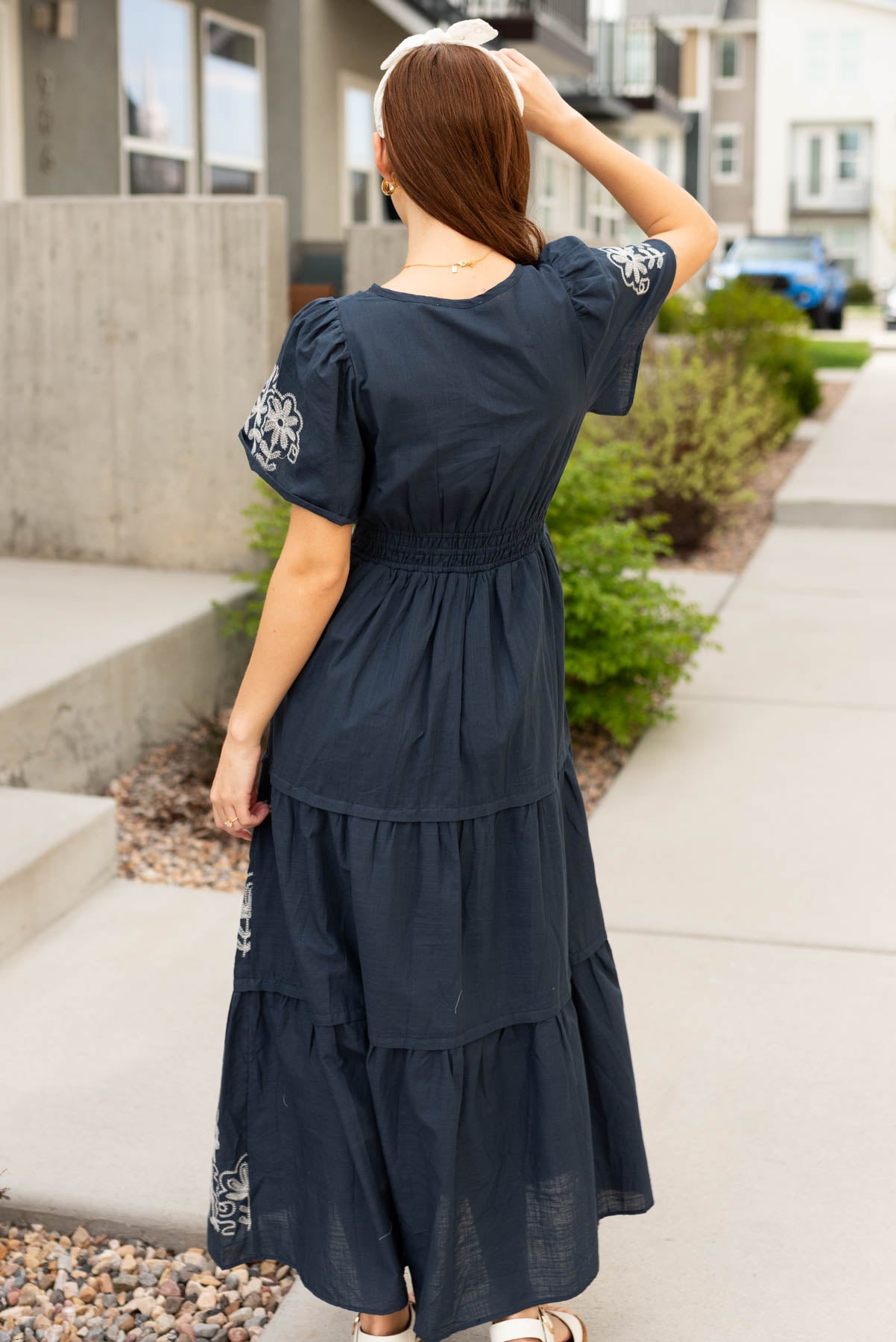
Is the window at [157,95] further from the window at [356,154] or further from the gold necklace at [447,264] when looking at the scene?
the gold necklace at [447,264]

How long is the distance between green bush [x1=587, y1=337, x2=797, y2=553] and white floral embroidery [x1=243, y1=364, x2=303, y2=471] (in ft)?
19.1

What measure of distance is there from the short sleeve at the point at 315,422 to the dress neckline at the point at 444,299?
2.6 inches

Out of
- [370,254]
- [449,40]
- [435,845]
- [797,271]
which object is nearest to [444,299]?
[449,40]

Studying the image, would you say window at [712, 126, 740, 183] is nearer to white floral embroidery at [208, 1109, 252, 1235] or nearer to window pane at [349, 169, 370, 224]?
window pane at [349, 169, 370, 224]

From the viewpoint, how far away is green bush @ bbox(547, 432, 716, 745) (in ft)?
16.2

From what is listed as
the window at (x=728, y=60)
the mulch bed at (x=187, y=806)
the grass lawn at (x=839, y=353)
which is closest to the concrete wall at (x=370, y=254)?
the mulch bed at (x=187, y=806)

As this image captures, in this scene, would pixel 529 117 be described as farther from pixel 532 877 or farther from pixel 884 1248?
pixel 884 1248

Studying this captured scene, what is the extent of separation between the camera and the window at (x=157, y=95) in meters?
9.60

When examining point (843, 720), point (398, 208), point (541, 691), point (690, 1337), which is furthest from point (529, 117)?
point (843, 720)

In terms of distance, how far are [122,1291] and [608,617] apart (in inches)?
117

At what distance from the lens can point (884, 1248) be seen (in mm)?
2449

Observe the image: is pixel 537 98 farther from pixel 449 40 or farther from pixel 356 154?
pixel 356 154

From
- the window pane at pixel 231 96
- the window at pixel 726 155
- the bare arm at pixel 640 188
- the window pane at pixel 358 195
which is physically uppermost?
the window at pixel 726 155

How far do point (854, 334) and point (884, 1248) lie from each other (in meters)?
29.4
